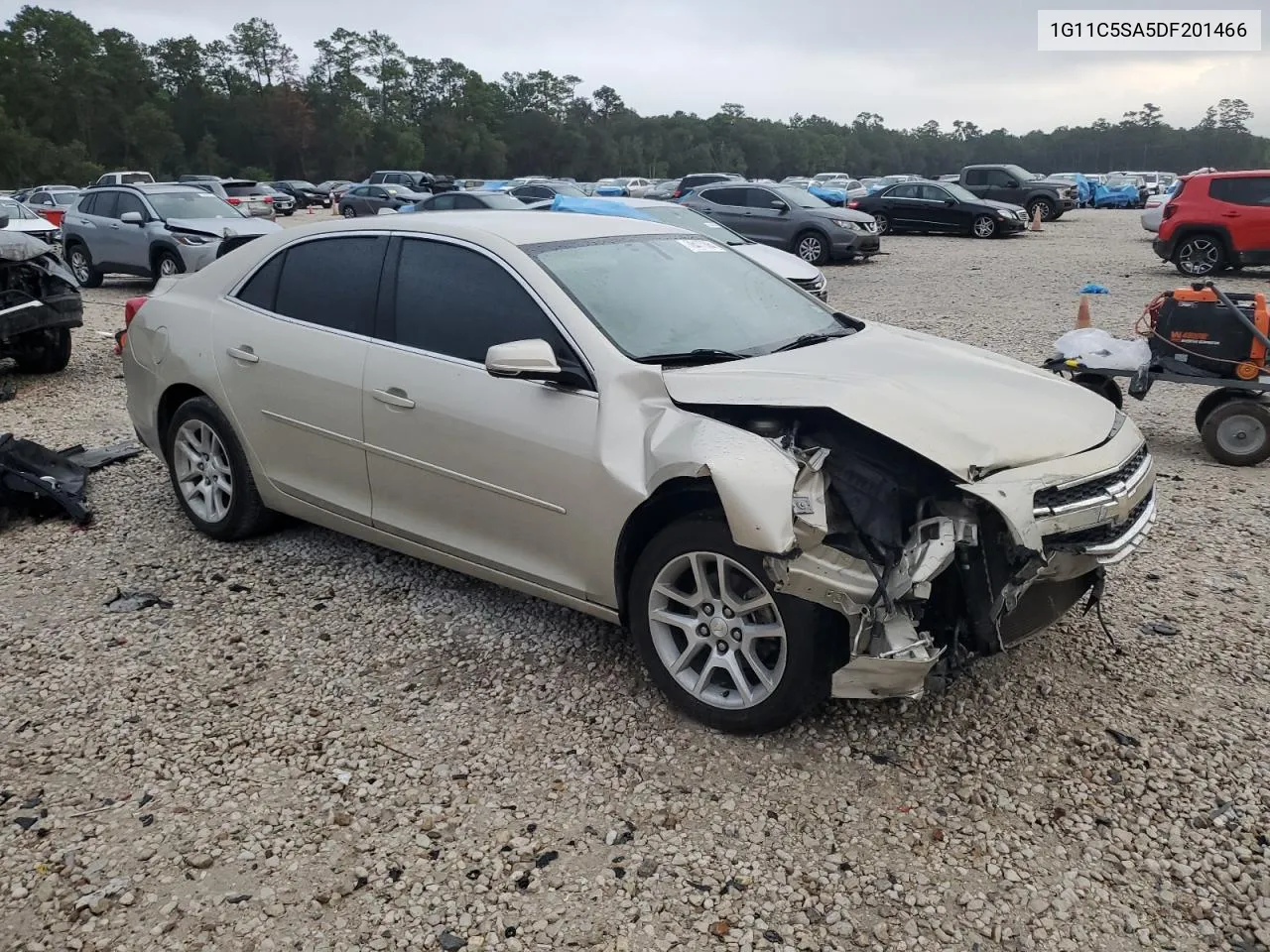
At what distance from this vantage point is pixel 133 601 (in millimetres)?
4547

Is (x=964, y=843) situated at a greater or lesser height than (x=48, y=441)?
lesser

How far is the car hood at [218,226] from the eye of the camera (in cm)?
1483

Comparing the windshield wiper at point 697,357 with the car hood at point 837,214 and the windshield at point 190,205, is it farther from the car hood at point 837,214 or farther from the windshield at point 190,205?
the car hood at point 837,214

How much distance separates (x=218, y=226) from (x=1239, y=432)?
1365cm

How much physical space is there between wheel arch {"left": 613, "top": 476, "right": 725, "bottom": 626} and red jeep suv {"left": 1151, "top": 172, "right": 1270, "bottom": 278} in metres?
16.1

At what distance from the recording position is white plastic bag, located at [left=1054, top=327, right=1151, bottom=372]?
6969mm

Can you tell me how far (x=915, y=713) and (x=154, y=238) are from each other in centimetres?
1477

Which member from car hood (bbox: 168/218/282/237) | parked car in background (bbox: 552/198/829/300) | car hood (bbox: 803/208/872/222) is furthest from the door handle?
car hood (bbox: 803/208/872/222)

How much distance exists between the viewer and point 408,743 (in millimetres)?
3439

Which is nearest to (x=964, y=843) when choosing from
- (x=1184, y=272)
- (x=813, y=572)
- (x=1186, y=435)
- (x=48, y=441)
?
(x=813, y=572)

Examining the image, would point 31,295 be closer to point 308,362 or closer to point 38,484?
point 38,484

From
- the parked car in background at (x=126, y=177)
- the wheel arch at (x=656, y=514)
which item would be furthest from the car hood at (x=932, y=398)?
the parked car in background at (x=126, y=177)

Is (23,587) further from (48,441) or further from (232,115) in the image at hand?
(232,115)

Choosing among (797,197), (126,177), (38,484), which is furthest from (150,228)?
(126,177)
